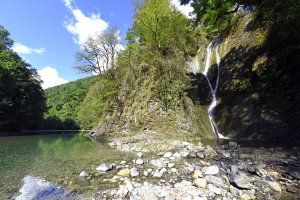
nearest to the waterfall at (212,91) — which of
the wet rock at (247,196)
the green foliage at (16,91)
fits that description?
the wet rock at (247,196)

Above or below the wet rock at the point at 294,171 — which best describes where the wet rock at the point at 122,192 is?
below

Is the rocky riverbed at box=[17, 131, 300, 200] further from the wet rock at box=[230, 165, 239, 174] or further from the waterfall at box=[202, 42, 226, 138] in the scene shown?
the waterfall at box=[202, 42, 226, 138]

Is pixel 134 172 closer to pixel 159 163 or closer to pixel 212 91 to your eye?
pixel 159 163

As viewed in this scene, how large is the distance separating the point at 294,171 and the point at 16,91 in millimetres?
40862

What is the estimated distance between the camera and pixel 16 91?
36.9 metres

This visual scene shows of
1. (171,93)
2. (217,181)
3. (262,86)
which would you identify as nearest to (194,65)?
(171,93)

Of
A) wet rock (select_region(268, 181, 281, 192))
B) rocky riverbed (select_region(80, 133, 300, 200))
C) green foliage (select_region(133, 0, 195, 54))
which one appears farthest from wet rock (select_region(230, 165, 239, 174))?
green foliage (select_region(133, 0, 195, 54))

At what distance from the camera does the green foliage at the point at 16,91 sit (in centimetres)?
3431

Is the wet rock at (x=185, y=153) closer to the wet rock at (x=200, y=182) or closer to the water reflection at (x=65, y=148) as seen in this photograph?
the wet rock at (x=200, y=182)

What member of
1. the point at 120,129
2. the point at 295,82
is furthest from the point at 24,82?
the point at 295,82

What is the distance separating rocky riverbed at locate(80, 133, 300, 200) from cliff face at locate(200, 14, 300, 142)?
3904mm

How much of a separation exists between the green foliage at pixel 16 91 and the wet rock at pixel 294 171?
37.8m

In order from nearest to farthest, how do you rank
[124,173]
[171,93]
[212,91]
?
[124,173]
[171,93]
[212,91]

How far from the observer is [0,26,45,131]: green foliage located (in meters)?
34.3
